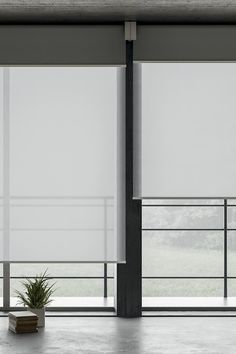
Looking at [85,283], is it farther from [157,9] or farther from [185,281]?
[157,9]

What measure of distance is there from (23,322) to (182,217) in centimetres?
1354

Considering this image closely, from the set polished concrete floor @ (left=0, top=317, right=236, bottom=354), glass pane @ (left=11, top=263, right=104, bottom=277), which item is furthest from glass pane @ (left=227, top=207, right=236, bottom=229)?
polished concrete floor @ (left=0, top=317, right=236, bottom=354)

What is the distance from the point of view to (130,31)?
7.73 meters

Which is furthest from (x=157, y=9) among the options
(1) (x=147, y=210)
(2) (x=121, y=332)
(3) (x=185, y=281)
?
(3) (x=185, y=281)

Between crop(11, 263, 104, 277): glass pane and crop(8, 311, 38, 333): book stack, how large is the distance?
14.3 metres

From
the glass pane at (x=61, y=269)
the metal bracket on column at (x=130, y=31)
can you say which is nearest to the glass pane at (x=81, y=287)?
the glass pane at (x=61, y=269)

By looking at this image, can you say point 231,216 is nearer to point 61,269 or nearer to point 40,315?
point 61,269

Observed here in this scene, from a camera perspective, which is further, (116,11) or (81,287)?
(81,287)

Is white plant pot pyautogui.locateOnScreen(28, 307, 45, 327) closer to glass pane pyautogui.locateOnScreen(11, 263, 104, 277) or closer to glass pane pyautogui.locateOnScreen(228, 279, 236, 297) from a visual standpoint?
glass pane pyautogui.locateOnScreen(11, 263, 104, 277)

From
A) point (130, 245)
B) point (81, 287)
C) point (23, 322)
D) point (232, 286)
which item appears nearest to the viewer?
point (23, 322)

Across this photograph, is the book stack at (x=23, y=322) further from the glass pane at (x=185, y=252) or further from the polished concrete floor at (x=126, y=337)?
the glass pane at (x=185, y=252)

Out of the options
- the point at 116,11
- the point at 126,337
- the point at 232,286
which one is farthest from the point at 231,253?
the point at 126,337

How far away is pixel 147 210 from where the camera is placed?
2083 centimetres

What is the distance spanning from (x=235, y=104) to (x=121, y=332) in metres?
2.61
